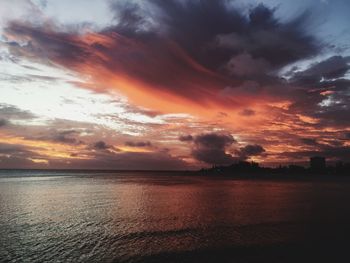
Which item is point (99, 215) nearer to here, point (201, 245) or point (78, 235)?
point (78, 235)

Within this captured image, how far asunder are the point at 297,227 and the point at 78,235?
26.0 meters

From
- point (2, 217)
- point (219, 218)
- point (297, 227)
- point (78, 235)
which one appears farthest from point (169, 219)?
point (2, 217)

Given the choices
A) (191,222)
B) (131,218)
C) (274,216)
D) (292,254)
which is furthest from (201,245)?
(274,216)

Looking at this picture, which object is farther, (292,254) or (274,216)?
(274,216)

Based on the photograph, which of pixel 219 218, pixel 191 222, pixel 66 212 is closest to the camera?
pixel 191 222

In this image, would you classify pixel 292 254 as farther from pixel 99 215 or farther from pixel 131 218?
pixel 99 215

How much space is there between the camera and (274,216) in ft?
152

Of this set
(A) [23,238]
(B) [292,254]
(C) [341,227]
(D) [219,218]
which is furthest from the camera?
(D) [219,218]

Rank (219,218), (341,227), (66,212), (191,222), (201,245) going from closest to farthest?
(201,245) < (341,227) < (191,222) < (219,218) < (66,212)

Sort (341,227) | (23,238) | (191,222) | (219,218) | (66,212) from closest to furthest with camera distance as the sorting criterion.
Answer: (23,238) → (341,227) → (191,222) → (219,218) → (66,212)

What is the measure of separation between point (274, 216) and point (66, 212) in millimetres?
32511

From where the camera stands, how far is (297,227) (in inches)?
1499

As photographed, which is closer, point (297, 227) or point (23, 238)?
point (23, 238)

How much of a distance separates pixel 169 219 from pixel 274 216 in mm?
15923
